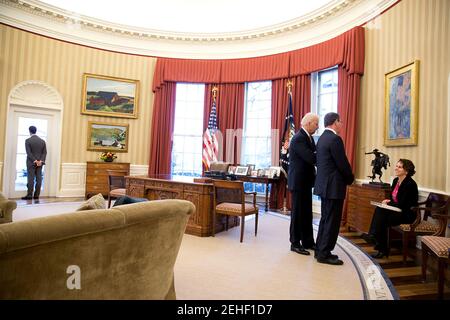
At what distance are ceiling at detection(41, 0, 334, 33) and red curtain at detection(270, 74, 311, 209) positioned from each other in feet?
5.52

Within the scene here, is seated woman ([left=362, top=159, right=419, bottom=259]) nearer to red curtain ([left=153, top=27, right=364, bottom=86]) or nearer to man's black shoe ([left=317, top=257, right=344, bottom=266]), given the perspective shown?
man's black shoe ([left=317, top=257, right=344, bottom=266])

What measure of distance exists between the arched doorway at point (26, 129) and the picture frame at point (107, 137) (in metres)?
0.83

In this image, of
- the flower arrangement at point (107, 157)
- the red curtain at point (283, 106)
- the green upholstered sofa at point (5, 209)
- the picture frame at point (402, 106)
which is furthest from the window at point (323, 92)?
the green upholstered sofa at point (5, 209)

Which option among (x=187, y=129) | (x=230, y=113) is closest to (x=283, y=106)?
(x=230, y=113)

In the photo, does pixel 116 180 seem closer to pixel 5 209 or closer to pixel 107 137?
pixel 107 137

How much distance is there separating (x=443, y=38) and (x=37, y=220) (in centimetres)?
536

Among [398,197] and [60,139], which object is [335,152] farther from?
[60,139]

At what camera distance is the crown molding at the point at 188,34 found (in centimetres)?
693

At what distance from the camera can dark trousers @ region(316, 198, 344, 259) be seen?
3496mm

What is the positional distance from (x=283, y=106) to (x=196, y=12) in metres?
3.54

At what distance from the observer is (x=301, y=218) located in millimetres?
3977

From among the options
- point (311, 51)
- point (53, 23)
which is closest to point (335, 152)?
point (311, 51)
